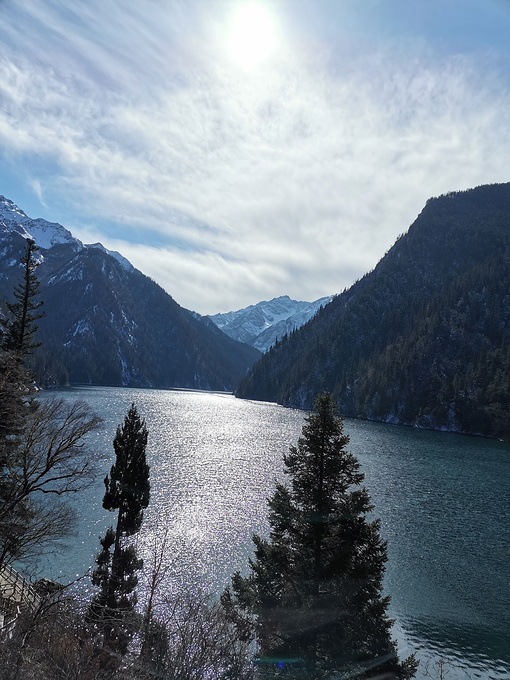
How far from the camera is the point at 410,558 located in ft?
128

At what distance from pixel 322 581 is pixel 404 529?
31372mm

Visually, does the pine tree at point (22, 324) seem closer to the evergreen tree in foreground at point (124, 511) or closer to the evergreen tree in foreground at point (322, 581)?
the evergreen tree in foreground at point (124, 511)

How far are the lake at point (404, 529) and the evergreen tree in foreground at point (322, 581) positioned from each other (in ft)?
26.0

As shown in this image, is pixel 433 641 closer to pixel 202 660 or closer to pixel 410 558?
pixel 410 558

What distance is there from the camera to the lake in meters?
28.3

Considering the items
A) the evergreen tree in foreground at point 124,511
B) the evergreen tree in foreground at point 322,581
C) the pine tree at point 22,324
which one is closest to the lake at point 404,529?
the evergreen tree in foreground at point 124,511

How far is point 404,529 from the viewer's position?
46469 mm

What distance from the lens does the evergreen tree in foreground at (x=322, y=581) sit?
65.5 feet

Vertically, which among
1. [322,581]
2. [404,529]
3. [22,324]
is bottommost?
[404,529]

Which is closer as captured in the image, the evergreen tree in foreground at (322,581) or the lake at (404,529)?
the evergreen tree in foreground at (322,581)

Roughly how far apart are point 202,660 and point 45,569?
24287 millimetres

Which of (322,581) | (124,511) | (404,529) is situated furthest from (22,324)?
(404,529)

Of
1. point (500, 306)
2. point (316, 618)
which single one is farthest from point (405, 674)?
point (500, 306)

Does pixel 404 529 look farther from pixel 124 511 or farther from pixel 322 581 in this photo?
pixel 124 511
